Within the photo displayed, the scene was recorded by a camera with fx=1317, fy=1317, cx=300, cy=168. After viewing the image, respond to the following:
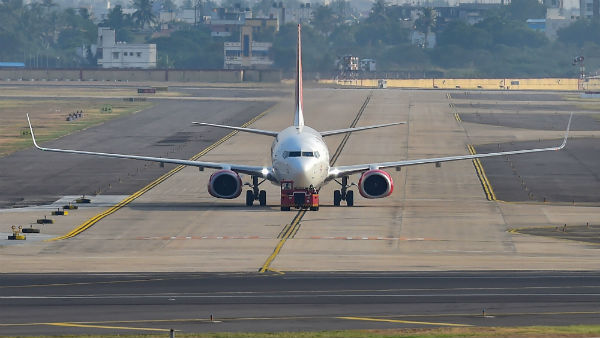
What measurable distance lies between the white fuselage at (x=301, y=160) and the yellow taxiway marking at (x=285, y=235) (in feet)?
6.13

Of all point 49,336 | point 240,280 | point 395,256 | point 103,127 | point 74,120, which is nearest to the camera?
point 49,336

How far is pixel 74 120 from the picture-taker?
168m

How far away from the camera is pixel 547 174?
102 meters

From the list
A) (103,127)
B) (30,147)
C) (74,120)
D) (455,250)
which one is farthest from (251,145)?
(455,250)

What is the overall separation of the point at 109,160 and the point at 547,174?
36479 mm

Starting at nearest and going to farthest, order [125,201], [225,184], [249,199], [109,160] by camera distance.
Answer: [225,184] < [249,199] < [125,201] < [109,160]

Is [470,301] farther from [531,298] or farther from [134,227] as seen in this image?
[134,227]

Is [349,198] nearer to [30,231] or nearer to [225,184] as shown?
[225,184]

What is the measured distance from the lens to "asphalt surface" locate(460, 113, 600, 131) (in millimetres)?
163500

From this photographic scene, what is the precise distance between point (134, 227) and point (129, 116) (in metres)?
109

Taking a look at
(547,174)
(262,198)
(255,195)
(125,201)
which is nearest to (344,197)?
(262,198)

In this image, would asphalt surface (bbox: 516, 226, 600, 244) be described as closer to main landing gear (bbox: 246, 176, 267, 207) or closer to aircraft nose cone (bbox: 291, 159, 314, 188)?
aircraft nose cone (bbox: 291, 159, 314, 188)

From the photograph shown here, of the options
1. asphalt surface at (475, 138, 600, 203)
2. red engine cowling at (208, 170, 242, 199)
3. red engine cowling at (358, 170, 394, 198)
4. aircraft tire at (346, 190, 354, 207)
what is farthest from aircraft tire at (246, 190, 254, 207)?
asphalt surface at (475, 138, 600, 203)

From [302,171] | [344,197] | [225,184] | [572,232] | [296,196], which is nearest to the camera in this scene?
[572,232]
